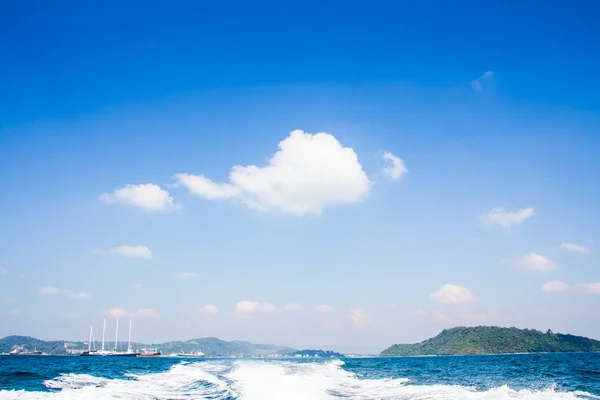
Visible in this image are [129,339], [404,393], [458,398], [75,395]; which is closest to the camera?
[458,398]

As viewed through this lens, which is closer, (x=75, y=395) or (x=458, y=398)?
(x=458, y=398)

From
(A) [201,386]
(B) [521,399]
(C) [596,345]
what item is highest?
(B) [521,399]

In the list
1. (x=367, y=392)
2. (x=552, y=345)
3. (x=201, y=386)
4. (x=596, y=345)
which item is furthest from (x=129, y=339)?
(x=596, y=345)

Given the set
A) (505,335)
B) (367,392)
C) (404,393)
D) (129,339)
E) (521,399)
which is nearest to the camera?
(521,399)

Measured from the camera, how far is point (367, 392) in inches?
964

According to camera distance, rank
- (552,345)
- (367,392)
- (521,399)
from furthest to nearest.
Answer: (552,345) → (367,392) → (521,399)

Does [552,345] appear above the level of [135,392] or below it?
below

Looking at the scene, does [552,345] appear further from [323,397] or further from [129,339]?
[323,397]

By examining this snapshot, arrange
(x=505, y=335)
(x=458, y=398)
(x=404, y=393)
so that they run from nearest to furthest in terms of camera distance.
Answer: (x=458, y=398) < (x=404, y=393) < (x=505, y=335)

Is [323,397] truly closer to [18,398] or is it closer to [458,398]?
[458,398]

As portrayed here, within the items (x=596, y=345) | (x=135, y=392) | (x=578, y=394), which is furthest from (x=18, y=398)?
(x=596, y=345)

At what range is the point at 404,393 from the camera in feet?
75.4

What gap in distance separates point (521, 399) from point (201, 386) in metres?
20.9

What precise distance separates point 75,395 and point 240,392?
8.60m
